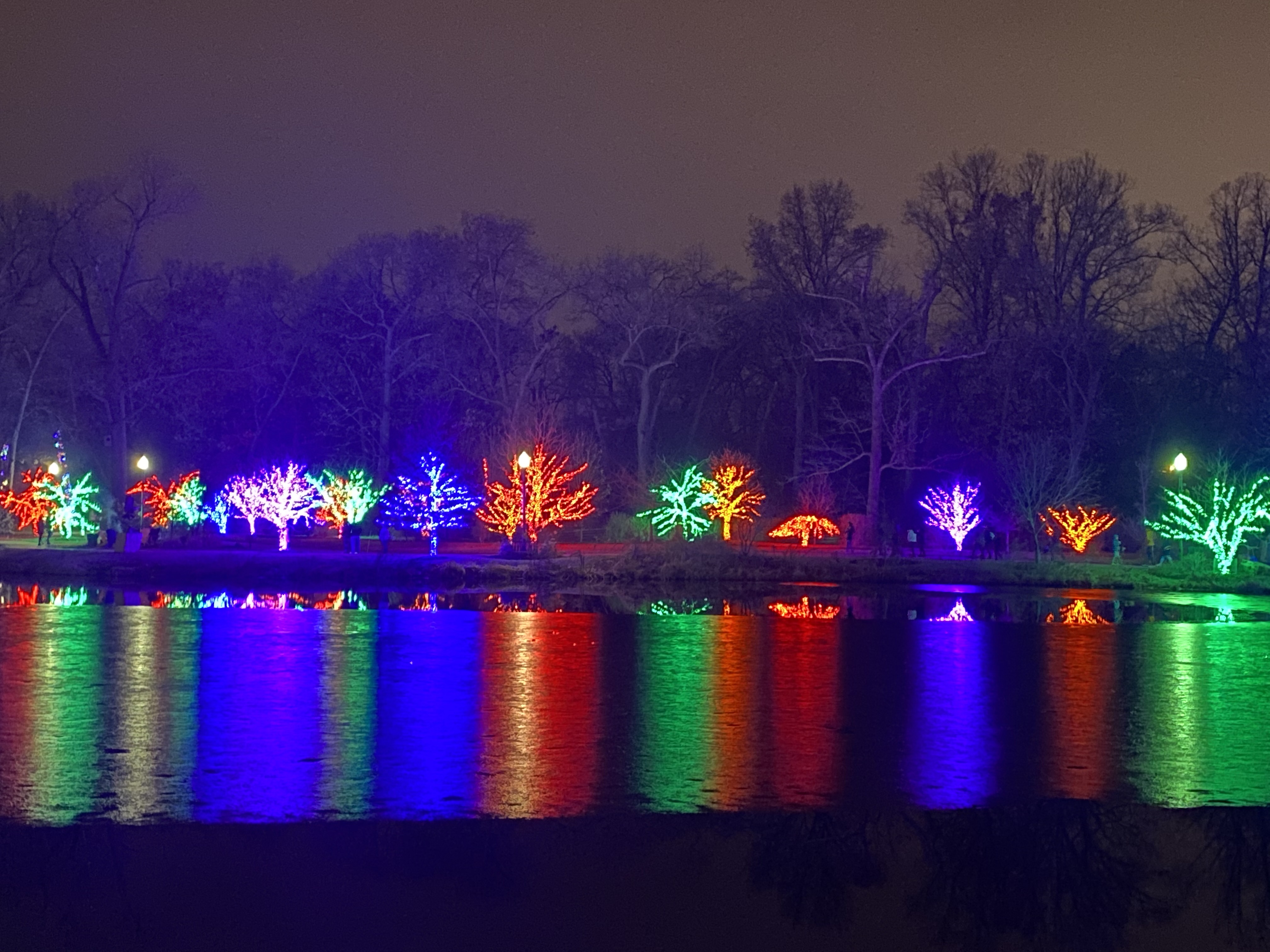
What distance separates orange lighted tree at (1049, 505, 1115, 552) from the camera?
48.0 meters

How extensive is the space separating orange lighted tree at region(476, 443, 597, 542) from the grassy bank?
11.6 ft

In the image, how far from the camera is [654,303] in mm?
58156

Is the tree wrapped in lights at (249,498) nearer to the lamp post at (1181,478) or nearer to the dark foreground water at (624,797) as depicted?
the dark foreground water at (624,797)

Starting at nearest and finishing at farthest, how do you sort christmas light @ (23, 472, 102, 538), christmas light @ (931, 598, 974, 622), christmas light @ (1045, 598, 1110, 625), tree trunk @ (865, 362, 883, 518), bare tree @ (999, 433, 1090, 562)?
christmas light @ (931, 598, 974, 622)
christmas light @ (1045, 598, 1110, 625)
bare tree @ (999, 433, 1090, 562)
tree trunk @ (865, 362, 883, 518)
christmas light @ (23, 472, 102, 538)

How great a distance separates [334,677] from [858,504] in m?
42.2

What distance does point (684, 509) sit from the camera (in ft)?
160

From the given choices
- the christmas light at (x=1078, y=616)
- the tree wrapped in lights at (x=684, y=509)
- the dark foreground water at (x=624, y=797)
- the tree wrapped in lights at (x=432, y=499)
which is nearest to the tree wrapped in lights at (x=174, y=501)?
the tree wrapped in lights at (x=432, y=499)

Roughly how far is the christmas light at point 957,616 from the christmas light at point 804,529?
1954 cm

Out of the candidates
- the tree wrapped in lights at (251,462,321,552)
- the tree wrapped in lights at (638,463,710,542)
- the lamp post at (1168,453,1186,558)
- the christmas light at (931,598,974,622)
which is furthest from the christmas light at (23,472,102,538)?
the lamp post at (1168,453,1186,558)

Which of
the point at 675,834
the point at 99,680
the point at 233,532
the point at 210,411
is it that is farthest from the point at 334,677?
the point at 210,411

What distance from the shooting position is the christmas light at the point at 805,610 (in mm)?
28125

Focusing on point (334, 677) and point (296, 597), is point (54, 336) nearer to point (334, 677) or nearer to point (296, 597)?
point (296, 597)

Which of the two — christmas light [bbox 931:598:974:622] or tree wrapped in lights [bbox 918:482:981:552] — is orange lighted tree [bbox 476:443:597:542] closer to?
tree wrapped in lights [bbox 918:482:981:552]

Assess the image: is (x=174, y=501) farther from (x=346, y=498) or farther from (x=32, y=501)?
(x=346, y=498)
